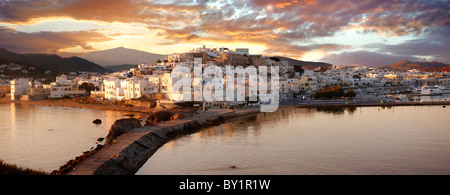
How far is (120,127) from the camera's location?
43.7ft

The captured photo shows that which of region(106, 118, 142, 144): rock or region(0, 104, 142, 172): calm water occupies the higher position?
region(106, 118, 142, 144): rock

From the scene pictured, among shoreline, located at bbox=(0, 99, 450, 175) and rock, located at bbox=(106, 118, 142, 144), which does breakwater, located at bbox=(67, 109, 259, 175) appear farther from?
rock, located at bbox=(106, 118, 142, 144)

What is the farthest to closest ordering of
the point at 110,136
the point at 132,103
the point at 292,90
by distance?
the point at 292,90 → the point at 132,103 → the point at 110,136

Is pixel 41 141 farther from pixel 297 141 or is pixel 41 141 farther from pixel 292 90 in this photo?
pixel 292 90

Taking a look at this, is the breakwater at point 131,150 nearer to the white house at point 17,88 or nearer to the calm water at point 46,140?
the calm water at point 46,140

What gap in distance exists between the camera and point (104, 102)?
29953 millimetres

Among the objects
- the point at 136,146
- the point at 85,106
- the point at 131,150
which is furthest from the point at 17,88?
the point at 131,150

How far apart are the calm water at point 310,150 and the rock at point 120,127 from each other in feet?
6.74

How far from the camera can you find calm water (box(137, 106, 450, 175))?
9266 mm

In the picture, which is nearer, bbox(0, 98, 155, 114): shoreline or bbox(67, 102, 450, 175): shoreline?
bbox(67, 102, 450, 175): shoreline

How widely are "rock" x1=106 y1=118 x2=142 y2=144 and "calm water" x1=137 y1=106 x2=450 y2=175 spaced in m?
2.06

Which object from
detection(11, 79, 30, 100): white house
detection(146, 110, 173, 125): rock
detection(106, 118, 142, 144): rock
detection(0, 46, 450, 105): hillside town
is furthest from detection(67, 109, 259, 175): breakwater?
detection(11, 79, 30, 100): white house

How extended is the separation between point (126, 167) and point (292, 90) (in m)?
31.8

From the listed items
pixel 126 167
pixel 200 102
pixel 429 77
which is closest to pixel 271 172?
pixel 126 167
